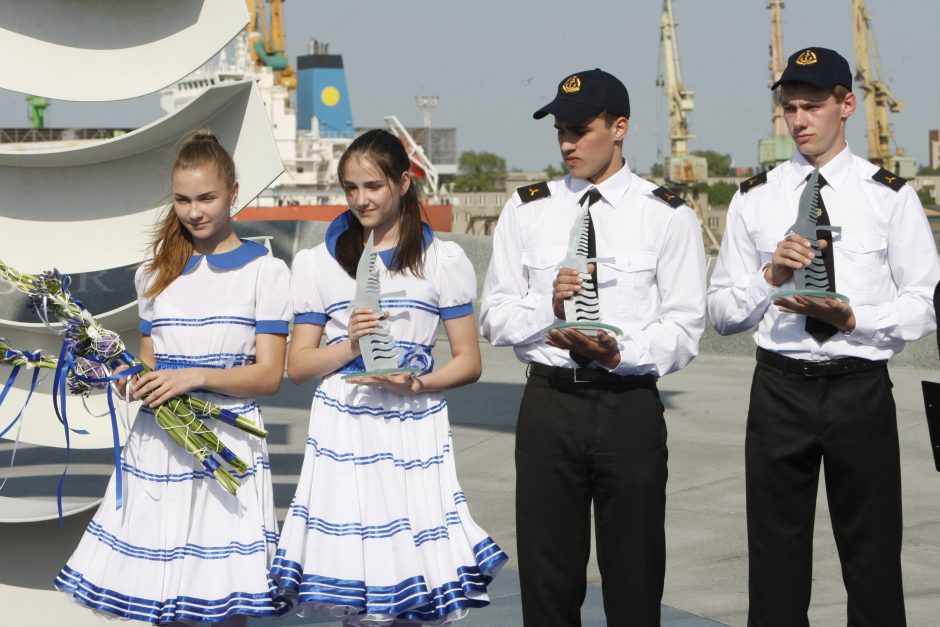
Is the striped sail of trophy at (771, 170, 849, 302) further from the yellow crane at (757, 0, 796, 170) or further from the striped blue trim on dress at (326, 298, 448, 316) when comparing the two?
the yellow crane at (757, 0, 796, 170)

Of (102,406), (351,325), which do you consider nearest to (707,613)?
(351,325)

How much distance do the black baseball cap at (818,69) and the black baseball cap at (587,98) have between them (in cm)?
49

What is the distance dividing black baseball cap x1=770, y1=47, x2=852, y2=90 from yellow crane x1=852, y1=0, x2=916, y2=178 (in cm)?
4393

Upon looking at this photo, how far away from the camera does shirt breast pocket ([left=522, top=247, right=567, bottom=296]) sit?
3641 millimetres

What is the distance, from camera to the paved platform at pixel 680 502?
4629 mm

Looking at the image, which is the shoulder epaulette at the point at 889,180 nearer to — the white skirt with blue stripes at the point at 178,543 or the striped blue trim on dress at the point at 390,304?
the striped blue trim on dress at the point at 390,304

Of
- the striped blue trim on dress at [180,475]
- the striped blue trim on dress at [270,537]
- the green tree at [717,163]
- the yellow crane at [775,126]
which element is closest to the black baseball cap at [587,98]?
the striped blue trim on dress at [180,475]

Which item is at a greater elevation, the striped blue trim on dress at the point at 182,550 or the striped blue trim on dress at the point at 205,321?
the striped blue trim on dress at the point at 205,321

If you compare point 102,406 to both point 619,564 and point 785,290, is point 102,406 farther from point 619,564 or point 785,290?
point 785,290

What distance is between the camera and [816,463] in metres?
3.76

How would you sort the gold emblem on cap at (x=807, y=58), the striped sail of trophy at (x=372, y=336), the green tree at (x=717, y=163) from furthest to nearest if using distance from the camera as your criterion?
1. the green tree at (x=717, y=163)
2. the gold emblem on cap at (x=807, y=58)
3. the striped sail of trophy at (x=372, y=336)

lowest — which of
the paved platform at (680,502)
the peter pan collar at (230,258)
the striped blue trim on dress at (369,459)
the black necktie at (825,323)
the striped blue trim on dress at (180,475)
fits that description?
the paved platform at (680,502)

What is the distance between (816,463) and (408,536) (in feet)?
3.99

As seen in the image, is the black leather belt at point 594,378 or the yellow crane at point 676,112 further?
the yellow crane at point 676,112
